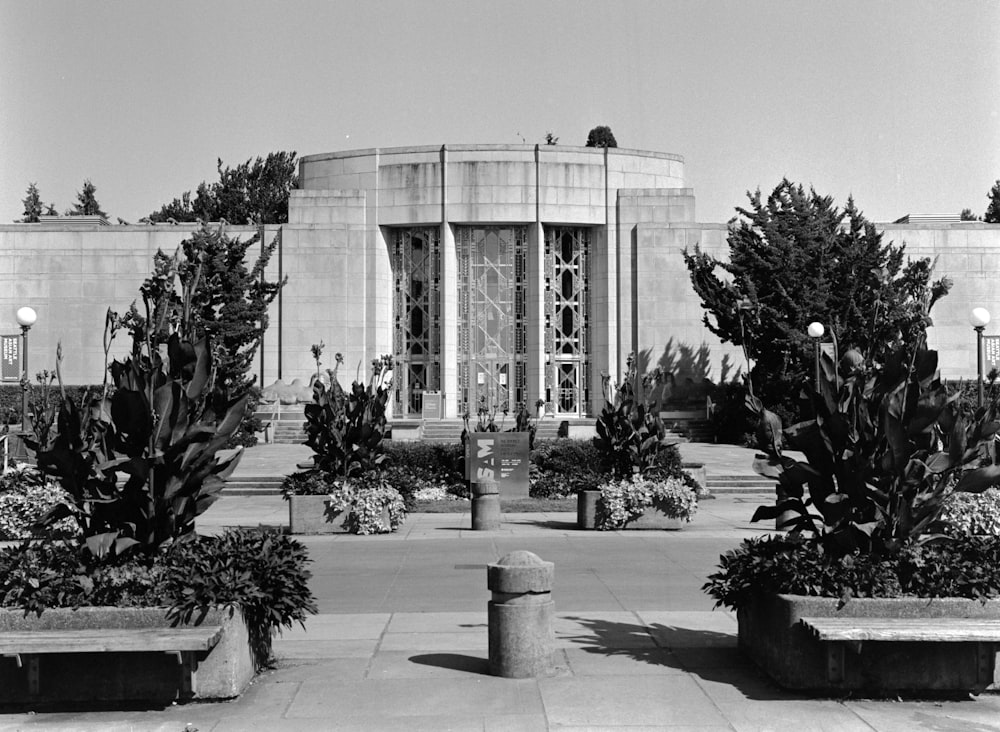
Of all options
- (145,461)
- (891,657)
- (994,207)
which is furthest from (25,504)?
(994,207)

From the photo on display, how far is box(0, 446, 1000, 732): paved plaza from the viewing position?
773cm

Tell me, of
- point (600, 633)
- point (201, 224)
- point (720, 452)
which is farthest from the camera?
point (201, 224)

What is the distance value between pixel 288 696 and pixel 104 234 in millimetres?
44150

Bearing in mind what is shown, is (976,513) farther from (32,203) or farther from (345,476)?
(32,203)

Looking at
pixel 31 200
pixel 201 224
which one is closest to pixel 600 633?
pixel 201 224

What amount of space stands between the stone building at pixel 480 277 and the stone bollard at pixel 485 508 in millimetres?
28679

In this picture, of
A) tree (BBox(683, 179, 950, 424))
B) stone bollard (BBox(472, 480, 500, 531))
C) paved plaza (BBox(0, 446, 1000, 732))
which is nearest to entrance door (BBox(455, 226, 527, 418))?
tree (BBox(683, 179, 950, 424))

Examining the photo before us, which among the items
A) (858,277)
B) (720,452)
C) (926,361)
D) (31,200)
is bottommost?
(720,452)

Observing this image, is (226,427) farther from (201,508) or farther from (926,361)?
(926,361)

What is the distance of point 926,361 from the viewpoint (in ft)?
30.1

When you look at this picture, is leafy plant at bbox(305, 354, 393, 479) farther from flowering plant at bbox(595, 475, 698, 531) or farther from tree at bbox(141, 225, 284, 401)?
tree at bbox(141, 225, 284, 401)

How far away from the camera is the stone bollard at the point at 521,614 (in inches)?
340

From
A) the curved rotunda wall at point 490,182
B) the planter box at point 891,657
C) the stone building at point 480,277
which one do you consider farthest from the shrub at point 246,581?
the curved rotunda wall at point 490,182

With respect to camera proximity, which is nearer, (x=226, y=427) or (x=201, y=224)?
(x=226, y=427)
